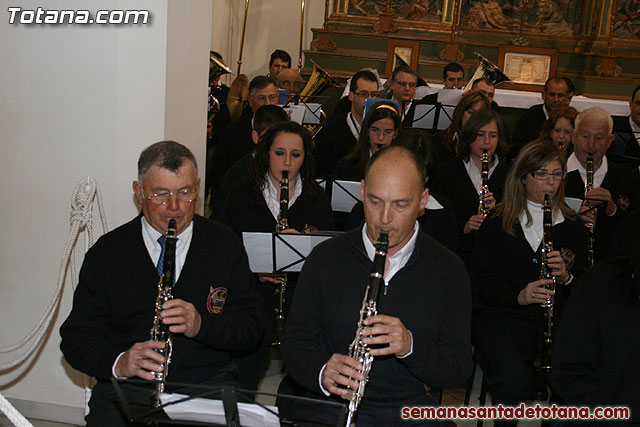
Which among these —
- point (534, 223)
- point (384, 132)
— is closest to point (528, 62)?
point (384, 132)

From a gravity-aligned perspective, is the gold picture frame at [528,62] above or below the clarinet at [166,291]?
above

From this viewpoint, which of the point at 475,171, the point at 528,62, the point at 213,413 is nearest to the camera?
the point at 213,413

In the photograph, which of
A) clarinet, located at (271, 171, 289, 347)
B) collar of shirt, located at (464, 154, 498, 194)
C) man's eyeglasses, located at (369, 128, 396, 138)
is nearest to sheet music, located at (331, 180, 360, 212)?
clarinet, located at (271, 171, 289, 347)

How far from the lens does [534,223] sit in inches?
157

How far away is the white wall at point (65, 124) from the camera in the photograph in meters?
3.48

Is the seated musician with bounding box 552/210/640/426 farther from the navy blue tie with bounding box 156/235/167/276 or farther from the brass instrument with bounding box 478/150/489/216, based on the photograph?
the brass instrument with bounding box 478/150/489/216

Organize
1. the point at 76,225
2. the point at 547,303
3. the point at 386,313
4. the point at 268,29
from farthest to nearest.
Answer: the point at 268,29
the point at 547,303
the point at 76,225
the point at 386,313

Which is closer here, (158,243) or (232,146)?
(158,243)

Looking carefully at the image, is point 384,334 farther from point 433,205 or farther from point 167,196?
point 433,205

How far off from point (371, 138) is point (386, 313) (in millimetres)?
2583

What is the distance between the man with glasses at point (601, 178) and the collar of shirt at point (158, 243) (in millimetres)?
3339

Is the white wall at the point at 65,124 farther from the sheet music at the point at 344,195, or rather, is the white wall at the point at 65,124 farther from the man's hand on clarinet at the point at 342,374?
the man's hand on clarinet at the point at 342,374

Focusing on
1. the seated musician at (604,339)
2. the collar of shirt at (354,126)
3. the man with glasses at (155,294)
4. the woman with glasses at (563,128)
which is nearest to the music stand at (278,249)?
the man with glasses at (155,294)

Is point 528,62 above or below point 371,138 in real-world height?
above
